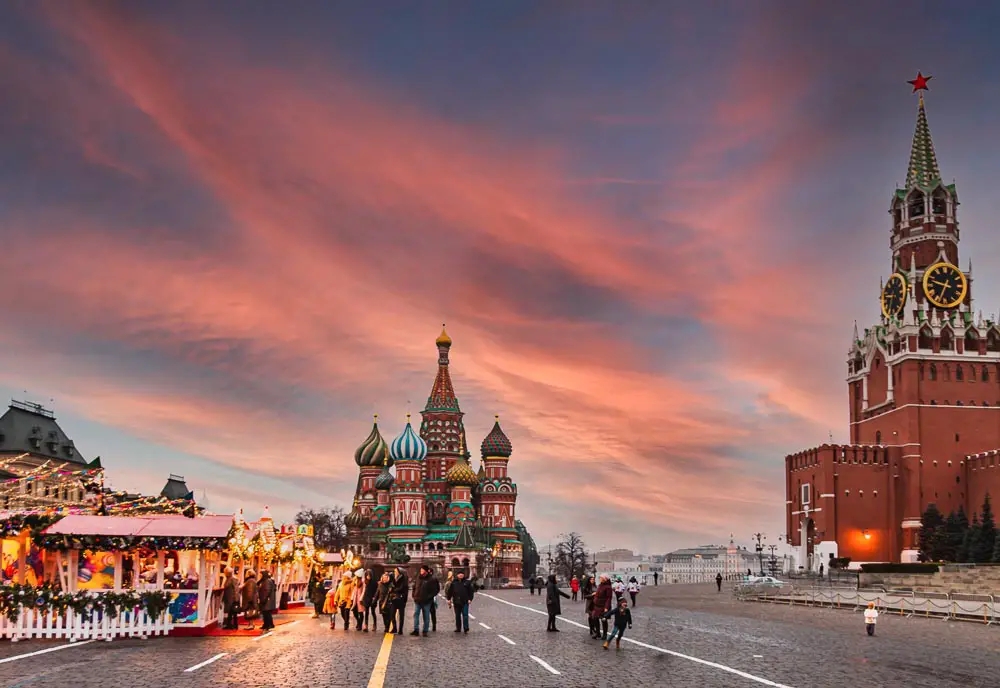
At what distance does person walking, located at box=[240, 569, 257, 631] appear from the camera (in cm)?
2469

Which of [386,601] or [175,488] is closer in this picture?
[386,601]

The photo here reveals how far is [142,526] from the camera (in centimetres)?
2238

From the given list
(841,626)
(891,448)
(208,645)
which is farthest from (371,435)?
(208,645)

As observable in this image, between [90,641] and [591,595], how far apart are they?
Result: 425 inches

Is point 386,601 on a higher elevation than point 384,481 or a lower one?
lower

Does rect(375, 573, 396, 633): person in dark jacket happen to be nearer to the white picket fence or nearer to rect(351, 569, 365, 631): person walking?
rect(351, 569, 365, 631): person walking

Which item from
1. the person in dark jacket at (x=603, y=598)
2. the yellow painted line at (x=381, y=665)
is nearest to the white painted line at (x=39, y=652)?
Result: the yellow painted line at (x=381, y=665)

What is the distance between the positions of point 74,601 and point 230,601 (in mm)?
3608

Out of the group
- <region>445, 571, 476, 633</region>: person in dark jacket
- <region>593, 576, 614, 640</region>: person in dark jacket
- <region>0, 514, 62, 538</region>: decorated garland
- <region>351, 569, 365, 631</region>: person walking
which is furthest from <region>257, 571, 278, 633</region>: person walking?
<region>593, 576, 614, 640</region>: person in dark jacket

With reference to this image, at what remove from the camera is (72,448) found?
96.7 metres

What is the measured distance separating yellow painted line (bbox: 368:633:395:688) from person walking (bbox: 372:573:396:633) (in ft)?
6.18

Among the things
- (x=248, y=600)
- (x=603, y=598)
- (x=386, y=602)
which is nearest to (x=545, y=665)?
(x=603, y=598)

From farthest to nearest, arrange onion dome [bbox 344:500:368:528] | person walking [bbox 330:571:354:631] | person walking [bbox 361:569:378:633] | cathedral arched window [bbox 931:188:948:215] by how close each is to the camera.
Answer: onion dome [bbox 344:500:368:528], cathedral arched window [bbox 931:188:948:215], person walking [bbox 330:571:354:631], person walking [bbox 361:569:378:633]

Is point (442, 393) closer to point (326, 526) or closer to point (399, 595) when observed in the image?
point (326, 526)
